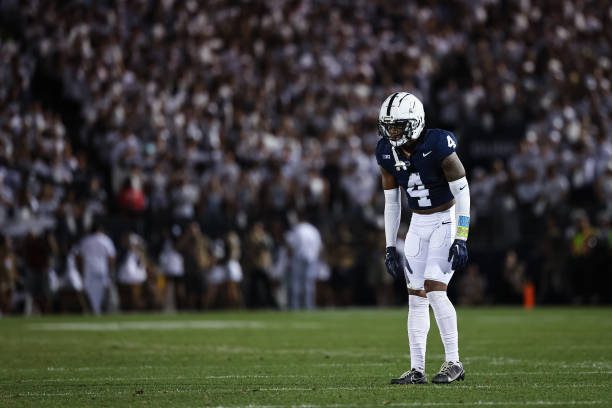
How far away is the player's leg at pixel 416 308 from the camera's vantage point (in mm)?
8602

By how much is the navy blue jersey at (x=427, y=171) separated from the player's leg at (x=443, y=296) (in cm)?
28

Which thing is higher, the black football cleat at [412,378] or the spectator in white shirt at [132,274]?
the spectator in white shirt at [132,274]

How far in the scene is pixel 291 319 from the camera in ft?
64.8

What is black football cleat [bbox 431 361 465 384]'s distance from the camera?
8.53 metres

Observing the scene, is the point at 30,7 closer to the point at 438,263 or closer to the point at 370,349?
the point at 370,349

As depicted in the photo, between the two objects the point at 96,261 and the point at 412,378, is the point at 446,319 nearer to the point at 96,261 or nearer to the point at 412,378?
the point at 412,378

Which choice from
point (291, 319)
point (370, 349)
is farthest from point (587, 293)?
point (370, 349)

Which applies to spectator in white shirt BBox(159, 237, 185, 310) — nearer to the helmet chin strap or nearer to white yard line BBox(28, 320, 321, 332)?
white yard line BBox(28, 320, 321, 332)

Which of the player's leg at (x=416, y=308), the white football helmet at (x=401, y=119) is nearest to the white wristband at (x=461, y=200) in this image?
the player's leg at (x=416, y=308)

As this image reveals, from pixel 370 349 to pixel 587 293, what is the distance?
1204cm

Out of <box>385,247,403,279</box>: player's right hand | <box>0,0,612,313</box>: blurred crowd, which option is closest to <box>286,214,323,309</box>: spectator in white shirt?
<box>0,0,612,313</box>: blurred crowd

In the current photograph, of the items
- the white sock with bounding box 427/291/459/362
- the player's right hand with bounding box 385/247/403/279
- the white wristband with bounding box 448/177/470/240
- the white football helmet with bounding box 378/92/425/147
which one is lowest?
the white sock with bounding box 427/291/459/362

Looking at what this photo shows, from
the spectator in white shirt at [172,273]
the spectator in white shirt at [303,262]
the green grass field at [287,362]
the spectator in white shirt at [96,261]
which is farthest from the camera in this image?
the spectator in white shirt at [303,262]

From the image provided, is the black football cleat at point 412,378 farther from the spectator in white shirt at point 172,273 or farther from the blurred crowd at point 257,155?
the spectator in white shirt at point 172,273
